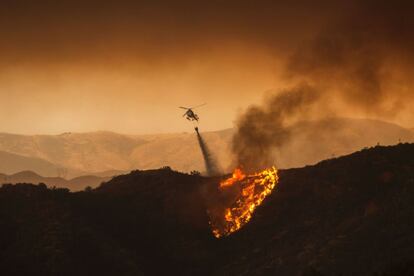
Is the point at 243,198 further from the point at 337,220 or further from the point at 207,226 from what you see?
the point at 337,220

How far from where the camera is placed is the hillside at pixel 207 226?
81.5 metres

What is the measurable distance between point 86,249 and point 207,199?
77.2ft

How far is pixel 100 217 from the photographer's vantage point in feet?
310

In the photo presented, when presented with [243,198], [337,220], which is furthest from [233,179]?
[337,220]

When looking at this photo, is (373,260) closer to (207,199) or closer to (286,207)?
(286,207)

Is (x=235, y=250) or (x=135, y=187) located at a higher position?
(x=135, y=187)

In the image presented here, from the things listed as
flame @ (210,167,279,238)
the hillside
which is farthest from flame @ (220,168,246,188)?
the hillside

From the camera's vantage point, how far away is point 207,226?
3868 inches

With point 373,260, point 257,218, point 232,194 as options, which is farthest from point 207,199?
point 373,260

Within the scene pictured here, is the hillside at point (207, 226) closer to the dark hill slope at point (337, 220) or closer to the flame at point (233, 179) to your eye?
the dark hill slope at point (337, 220)

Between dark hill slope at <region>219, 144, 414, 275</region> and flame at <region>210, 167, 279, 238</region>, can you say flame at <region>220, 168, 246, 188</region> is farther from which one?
dark hill slope at <region>219, 144, 414, 275</region>

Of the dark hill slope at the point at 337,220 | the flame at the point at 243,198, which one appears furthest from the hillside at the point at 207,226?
the flame at the point at 243,198

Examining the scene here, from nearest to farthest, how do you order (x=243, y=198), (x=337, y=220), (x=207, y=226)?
(x=337, y=220) < (x=207, y=226) < (x=243, y=198)

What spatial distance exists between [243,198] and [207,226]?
281 inches
